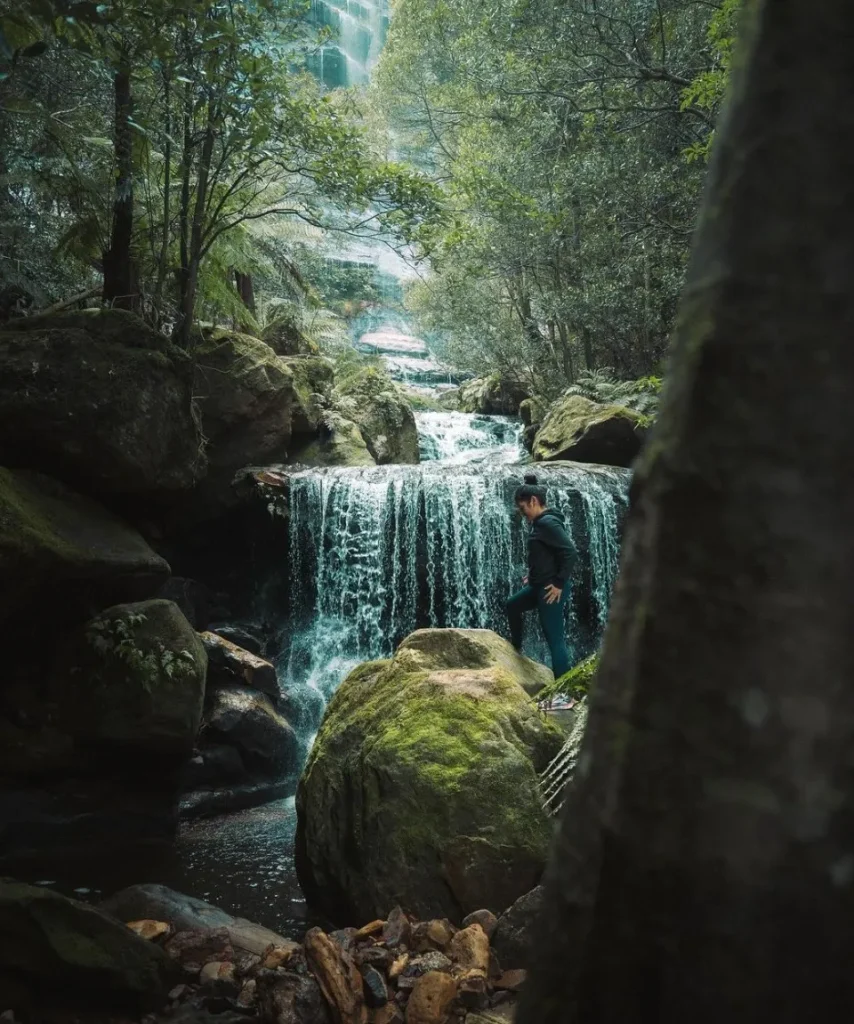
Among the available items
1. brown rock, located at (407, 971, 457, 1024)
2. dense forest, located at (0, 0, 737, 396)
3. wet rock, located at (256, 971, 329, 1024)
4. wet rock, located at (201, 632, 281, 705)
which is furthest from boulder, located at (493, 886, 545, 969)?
wet rock, located at (201, 632, 281, 705)

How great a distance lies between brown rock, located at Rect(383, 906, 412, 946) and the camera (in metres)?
3.03

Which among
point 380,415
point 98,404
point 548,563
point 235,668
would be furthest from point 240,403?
point 548,563

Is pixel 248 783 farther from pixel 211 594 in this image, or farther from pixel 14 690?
pixel 211 594

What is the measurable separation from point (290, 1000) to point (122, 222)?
21.8ft

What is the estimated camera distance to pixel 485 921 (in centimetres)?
310

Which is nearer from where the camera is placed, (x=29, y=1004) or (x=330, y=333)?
(x=29, y=1004)

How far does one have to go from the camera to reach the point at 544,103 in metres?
12.9

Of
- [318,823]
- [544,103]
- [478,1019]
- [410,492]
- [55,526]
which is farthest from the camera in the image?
[544,103]

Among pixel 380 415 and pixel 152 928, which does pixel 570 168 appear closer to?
pixel 380 415

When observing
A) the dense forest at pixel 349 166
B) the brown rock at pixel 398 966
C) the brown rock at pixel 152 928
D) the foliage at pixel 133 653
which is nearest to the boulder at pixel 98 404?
the dense forest at pixel 349 166

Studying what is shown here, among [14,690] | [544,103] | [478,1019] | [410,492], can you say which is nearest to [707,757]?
[478,1019]

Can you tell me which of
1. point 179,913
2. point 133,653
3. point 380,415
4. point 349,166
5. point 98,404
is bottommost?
point 179,913

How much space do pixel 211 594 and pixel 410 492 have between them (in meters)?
3.38

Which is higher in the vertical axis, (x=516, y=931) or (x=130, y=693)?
(x=130, y=693)
